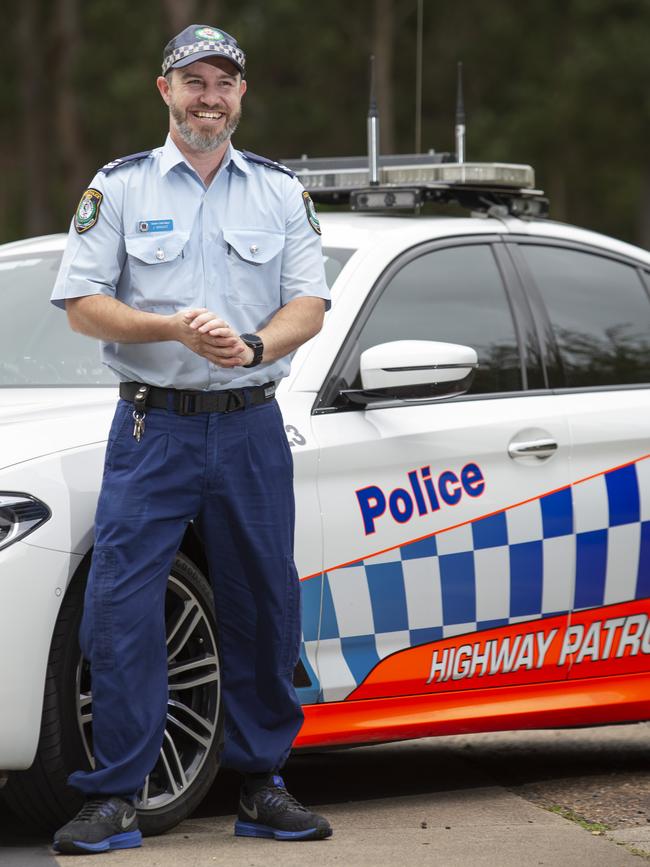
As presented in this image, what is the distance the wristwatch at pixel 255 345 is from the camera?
4.07 meters

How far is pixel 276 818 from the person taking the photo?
4367 millimetres

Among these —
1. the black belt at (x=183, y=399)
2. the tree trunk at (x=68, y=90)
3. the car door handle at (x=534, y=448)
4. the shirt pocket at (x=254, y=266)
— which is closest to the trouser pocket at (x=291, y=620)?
the black belt at (x=183, y=399)

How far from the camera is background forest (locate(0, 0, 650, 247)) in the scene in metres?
32.0

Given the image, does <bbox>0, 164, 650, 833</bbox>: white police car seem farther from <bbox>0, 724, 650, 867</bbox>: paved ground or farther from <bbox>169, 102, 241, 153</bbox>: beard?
<bbox>169, 102, 241, 153</bbox>: beard

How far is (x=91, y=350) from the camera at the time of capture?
15.9 feet

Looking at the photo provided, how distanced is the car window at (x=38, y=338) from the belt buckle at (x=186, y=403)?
22.3 inches

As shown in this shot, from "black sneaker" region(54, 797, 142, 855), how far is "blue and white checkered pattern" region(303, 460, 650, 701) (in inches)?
26.8

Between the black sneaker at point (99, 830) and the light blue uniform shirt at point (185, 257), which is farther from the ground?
the light blue uniform shirt at point (185, 257)

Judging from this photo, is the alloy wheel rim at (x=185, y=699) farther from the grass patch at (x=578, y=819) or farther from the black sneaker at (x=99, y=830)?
the grass patch at (x=578, y=819)

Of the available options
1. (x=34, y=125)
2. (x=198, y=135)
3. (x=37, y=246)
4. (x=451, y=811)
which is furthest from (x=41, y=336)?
(x=34, y=125)

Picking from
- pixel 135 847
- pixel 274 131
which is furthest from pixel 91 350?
pixel 274 131

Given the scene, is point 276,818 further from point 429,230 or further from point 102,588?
point 429,230

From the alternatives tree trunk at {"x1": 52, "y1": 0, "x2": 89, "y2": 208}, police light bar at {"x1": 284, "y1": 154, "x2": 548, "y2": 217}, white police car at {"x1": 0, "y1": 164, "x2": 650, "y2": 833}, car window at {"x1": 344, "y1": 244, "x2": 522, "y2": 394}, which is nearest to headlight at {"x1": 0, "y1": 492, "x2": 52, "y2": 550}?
white police car at {"x1": 0, "y1": 164, "x2": 650, "y2": 833}

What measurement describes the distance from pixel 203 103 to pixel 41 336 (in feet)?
3.39
